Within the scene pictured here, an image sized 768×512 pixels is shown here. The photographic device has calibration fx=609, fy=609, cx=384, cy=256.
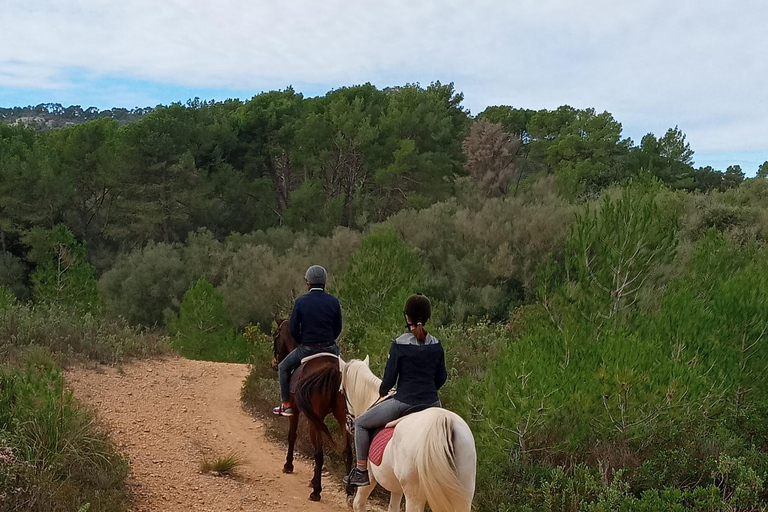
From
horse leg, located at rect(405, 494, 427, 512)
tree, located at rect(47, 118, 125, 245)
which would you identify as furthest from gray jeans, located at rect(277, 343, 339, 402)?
tree, located at rect(47, 118, 125, 245)

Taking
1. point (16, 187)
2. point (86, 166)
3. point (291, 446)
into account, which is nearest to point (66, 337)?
point (291, 446)

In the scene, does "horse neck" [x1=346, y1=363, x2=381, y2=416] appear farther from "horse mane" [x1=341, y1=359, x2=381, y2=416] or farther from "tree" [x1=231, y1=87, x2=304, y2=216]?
"tree" [x1=231, y1=87, x2=304, y2=216]

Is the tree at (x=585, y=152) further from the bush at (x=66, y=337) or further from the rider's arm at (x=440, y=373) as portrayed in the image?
the rider's arm at (x=440, y=373)

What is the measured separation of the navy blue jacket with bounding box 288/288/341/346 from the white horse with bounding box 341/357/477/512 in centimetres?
216

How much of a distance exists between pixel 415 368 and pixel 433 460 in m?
0.84

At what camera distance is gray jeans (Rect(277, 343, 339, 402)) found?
696 cm

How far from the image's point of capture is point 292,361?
711 centimetres

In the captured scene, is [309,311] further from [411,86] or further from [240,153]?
[411,86]

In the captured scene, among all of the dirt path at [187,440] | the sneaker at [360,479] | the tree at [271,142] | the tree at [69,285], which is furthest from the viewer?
the tree at [271,142]

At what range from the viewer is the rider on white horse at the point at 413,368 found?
491cm

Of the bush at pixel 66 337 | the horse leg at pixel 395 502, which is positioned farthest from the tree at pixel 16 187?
the horse leg at pixel 395 502

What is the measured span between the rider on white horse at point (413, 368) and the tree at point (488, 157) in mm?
30569

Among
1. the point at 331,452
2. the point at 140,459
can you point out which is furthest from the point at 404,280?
the point at 140,459

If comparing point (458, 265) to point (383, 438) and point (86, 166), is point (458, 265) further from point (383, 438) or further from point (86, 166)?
point (86, 166)
